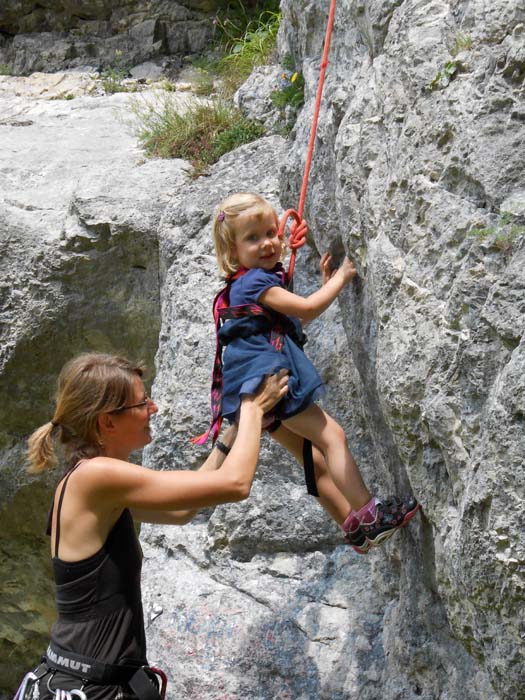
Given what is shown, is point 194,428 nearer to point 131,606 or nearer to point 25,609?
point 131,606

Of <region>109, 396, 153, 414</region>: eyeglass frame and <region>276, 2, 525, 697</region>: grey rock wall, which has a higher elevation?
<region>276, 2, 525, 697</region>: grey rock wall

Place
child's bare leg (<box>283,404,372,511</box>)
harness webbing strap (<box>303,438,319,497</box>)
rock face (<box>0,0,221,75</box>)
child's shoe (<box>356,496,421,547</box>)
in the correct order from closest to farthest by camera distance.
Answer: child's shoe (<box>356,496,421,547</box>), child's bare leg (<box>283,404,372,511</box>), harness webbing strap (<box>303,438,319,497</box>), rock face (<box>0,0,221,75</box>)

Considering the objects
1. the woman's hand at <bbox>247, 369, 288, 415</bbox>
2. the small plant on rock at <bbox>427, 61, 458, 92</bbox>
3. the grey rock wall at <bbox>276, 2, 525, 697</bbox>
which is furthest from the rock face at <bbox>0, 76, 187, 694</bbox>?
the small plant on rock at <bbox>427, 61, 458, 92</bbox>

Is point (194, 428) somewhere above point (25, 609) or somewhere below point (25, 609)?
above

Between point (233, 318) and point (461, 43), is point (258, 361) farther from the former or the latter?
point (461, 43)

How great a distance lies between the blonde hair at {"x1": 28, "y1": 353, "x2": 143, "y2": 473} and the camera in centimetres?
318

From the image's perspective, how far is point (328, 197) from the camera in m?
4.50

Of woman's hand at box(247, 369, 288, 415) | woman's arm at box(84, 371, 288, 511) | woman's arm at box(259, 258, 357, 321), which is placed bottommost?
woman's hand at box(247, 369, 288, 415)

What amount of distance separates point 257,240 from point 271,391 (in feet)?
2.28

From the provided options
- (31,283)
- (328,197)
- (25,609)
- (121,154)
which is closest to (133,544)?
(328,197)

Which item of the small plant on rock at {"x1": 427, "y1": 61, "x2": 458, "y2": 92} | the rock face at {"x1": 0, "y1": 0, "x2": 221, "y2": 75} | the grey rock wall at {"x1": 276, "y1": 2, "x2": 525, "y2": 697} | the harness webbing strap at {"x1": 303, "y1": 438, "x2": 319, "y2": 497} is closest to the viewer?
the grey rock wall at {"x1": 276, "y1": 2, "x2": 525, "y2": 697}

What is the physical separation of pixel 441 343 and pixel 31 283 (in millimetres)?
4469

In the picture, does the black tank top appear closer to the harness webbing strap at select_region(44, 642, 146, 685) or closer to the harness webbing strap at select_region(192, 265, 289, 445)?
the harness webbing strap at select_region(44, 642, 146, 685)

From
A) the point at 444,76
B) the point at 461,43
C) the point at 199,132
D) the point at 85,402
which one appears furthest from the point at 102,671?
the point at 199,132
